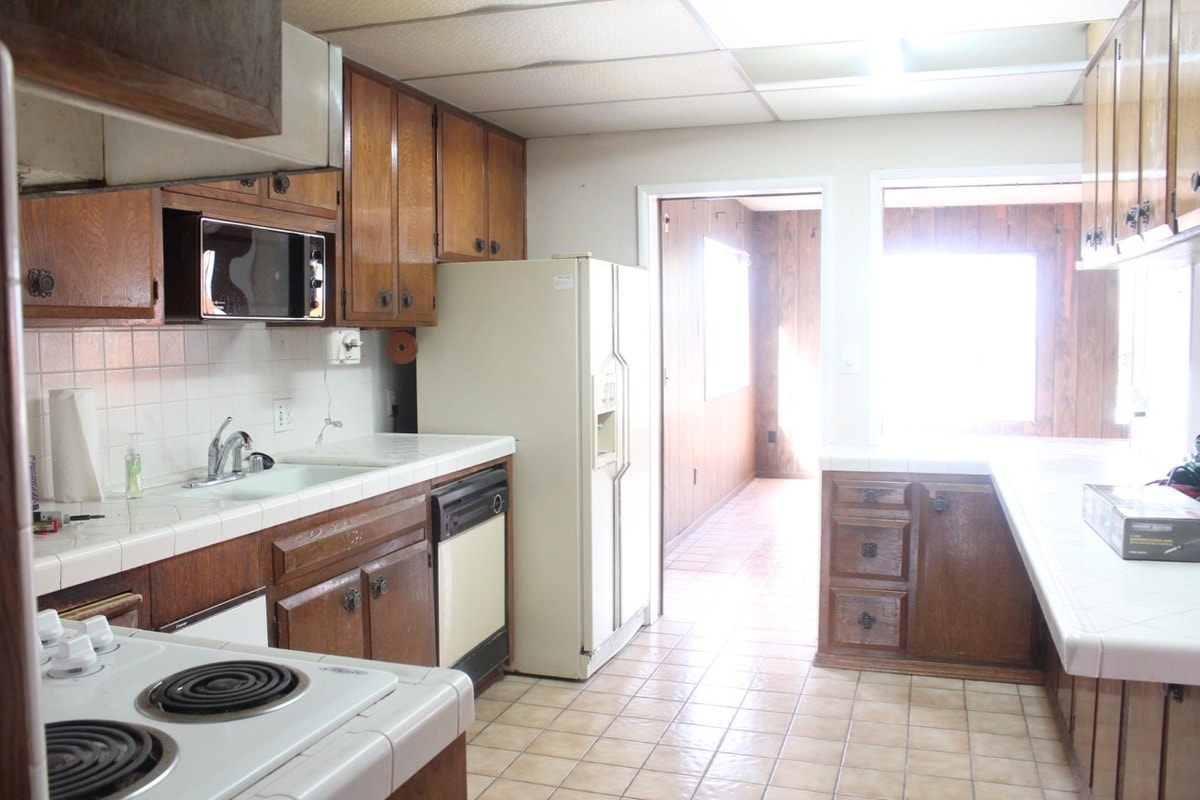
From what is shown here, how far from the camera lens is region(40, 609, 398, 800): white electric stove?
0.90 m

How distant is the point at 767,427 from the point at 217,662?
7.80m

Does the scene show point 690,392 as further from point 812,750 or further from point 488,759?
point 488,759

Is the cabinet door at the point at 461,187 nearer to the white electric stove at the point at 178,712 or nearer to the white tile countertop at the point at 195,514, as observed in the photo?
the white tile countertop at the point at 195,514

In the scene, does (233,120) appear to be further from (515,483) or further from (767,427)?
(767,427)

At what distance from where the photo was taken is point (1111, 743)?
2172 millimetres

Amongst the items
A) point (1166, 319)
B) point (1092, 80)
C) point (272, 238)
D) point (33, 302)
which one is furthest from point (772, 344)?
point (33, 302)

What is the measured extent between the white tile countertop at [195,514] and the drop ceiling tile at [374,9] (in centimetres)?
132

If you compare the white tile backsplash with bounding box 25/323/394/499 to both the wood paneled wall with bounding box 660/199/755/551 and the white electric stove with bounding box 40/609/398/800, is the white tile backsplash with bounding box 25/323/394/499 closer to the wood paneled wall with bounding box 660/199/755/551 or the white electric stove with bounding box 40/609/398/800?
the white electric stove with bounding box 40/609/398/800

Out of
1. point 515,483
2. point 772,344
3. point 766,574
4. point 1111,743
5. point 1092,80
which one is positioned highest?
point 1092,80

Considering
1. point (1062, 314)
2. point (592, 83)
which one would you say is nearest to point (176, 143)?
point (592, 83)

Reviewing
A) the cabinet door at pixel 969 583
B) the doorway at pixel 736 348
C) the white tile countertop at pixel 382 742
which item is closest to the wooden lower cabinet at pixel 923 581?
the cabinet door at pixel 969 583

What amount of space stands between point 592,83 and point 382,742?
9.91 ft

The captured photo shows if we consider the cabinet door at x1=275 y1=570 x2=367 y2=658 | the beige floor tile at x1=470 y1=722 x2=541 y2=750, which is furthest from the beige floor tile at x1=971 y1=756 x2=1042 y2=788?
the cabinet door at x1=275 y1=570 x2=367 y2=658

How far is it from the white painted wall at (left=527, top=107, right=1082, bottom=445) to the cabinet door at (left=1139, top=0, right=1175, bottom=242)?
1.66 m
